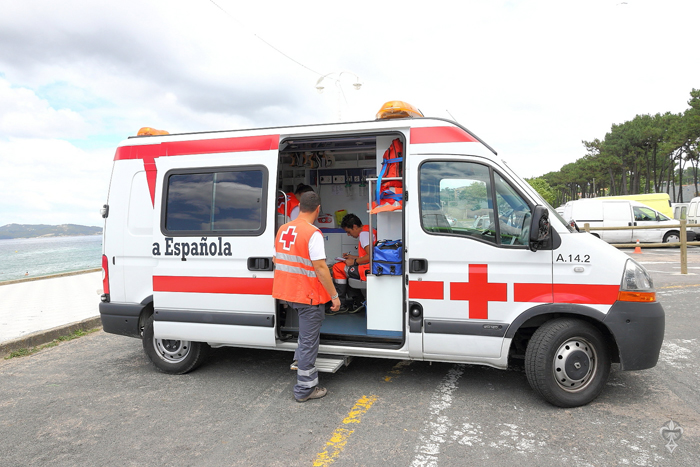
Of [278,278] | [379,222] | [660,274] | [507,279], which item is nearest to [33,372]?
[278,278]

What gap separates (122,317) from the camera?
484 cm

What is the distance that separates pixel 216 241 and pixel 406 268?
1951 millimetres

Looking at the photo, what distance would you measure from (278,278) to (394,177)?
4.74 feet

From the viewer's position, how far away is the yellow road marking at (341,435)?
3020 millimetres

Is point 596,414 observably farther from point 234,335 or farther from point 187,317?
point 187,317

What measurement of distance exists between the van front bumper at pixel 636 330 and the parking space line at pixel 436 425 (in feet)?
4.83

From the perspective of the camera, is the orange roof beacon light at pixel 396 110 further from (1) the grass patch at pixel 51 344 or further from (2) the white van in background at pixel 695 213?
(2) the white van in background at pixel 695 213

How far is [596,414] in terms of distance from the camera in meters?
3.59

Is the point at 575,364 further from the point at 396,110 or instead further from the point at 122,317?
the point at 122,317

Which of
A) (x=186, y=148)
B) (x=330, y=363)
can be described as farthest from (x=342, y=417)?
(x=186, y=148)

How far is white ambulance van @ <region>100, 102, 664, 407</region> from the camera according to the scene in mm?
3678

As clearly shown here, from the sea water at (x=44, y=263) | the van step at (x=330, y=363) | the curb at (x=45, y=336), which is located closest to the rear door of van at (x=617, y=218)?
the van step at (x=330, y=363)

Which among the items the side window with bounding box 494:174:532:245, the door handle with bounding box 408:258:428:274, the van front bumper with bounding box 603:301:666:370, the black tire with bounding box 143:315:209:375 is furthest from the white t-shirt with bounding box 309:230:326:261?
the van front bumper with bounding box 603:301:666:370

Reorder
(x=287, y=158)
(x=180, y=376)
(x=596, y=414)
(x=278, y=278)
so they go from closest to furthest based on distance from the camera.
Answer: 1. (x=596, y=414)
2. (x=278, y=278)
3. (x=180, y=376)
4. (x=287, y=158)
